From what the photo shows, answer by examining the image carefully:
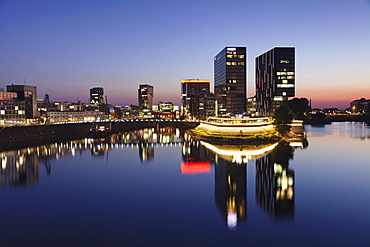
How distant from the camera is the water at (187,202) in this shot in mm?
18453

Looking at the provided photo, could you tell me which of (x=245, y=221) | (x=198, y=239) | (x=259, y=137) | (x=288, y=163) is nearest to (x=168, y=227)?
(x=198, y=239)

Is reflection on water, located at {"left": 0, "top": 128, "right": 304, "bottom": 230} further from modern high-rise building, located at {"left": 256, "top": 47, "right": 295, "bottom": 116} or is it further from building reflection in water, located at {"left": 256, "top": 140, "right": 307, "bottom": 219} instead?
modern high-rise building, located at {"left": 256, "top": 47, "right": 295, "bottom": 116}

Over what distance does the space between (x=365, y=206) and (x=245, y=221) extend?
37.8ft

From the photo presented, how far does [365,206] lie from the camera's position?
24094 millimetres

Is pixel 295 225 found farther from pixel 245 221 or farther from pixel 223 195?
pixel 223 195

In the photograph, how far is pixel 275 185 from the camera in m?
30.9

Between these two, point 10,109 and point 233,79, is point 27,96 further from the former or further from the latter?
point 233,79

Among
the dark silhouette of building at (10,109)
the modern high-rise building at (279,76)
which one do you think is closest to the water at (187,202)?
the dark silhouette of building at (10,109)

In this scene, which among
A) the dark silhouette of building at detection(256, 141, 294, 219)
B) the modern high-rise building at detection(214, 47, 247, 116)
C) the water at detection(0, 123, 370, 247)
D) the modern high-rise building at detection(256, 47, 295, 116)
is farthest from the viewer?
the modern high-rise building at detection(214, 47, 247, 116)

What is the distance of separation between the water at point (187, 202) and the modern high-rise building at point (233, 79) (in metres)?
86.9

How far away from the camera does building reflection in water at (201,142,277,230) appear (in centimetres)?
2270

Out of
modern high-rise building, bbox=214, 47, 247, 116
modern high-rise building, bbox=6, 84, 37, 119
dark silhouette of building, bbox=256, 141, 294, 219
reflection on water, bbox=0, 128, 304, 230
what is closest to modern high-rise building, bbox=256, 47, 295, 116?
modern high-rise building, bbox=214, 47, 247, 116

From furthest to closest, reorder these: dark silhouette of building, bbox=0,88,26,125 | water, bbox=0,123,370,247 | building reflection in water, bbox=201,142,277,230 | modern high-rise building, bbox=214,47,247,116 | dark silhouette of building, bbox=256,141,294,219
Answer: modern high-rise building, bbox=214,47,247,116 < dark silhouette of building, bbox=0,88,26,125 < dark silhouette of building, bbox=256,141,294,219 < building reflection in water, bbox=201,142,277,230 < water, bbox=0,123,370,247

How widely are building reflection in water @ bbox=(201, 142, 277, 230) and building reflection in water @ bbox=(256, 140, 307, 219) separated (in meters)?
1.73
